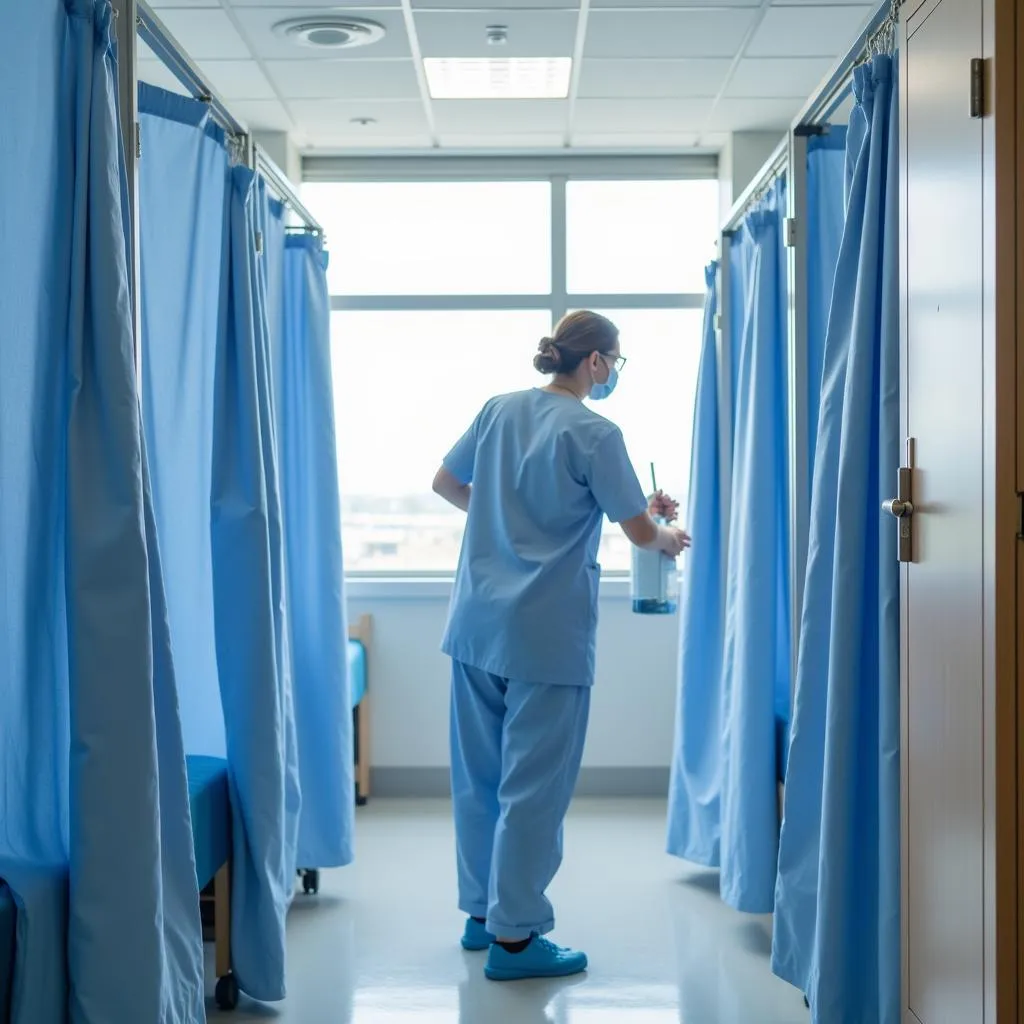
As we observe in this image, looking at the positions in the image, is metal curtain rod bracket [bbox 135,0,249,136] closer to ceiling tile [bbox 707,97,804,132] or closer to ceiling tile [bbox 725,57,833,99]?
ceiling tile [bbox 725,57,833,99]

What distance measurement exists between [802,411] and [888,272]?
2.28ft

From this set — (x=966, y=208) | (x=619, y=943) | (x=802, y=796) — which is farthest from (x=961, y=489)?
(x=619, y=943)

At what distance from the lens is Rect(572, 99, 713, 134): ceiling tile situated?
406 centimetres

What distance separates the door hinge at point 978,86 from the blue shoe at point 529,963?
6.49ft

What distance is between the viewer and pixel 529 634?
268 cm

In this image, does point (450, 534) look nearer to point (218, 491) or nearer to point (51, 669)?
point (218, 491)

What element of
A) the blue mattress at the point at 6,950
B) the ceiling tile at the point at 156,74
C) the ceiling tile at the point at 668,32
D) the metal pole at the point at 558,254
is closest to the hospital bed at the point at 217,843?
the blue mattress at the point at 6,950

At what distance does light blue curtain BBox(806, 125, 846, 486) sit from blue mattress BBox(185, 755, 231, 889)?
1.48 meters

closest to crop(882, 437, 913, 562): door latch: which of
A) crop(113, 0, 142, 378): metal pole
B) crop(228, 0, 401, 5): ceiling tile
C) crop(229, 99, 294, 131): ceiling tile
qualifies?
crop(113, 0, 142, 378): metal pole

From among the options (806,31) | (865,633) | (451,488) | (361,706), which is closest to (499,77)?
(806,31)

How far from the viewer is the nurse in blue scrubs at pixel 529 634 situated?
269 cm

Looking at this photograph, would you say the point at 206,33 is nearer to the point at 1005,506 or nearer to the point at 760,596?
the point at 760,596

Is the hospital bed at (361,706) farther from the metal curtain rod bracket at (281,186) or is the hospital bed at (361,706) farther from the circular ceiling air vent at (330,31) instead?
the circular ceiling air vent at (330,31)

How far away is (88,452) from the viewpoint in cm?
174
